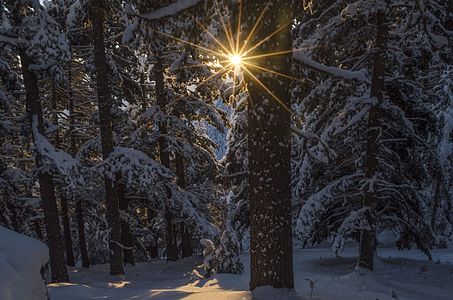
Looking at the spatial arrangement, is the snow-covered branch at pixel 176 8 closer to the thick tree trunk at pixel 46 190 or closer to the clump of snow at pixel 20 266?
the clump of snow at pixel 20 266

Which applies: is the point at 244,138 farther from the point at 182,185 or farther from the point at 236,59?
the point at 236,59

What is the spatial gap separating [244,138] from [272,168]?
9.36 meters

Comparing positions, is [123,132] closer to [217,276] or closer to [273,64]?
[217,276]

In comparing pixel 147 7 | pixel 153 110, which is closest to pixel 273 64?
pixel 147 7

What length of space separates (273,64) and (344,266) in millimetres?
12285

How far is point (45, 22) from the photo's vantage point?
11086 millimetres

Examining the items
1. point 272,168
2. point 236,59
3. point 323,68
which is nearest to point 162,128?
point 323,68

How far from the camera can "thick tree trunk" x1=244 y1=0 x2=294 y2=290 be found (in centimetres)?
535

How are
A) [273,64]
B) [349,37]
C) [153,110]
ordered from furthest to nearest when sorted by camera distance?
1. [153,110]
2. [349,37]
3. [273,64]

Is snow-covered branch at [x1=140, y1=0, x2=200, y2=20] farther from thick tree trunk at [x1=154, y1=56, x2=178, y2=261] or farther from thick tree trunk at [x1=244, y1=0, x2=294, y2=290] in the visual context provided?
thick tree trunk at [x1=154, y1=56, x2=178, y2=261]

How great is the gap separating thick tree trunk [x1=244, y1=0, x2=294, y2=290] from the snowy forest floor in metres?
0.63

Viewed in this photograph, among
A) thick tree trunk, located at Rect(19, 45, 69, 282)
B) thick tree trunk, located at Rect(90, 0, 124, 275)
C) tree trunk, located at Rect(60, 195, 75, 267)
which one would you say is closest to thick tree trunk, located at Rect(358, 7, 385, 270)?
thick tree trunk, located at Rect(90, 0, 124, 275)

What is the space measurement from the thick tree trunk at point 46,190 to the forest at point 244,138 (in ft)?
0.15

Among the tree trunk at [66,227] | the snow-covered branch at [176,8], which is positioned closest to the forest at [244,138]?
the snow-covered branch at [176,8]
